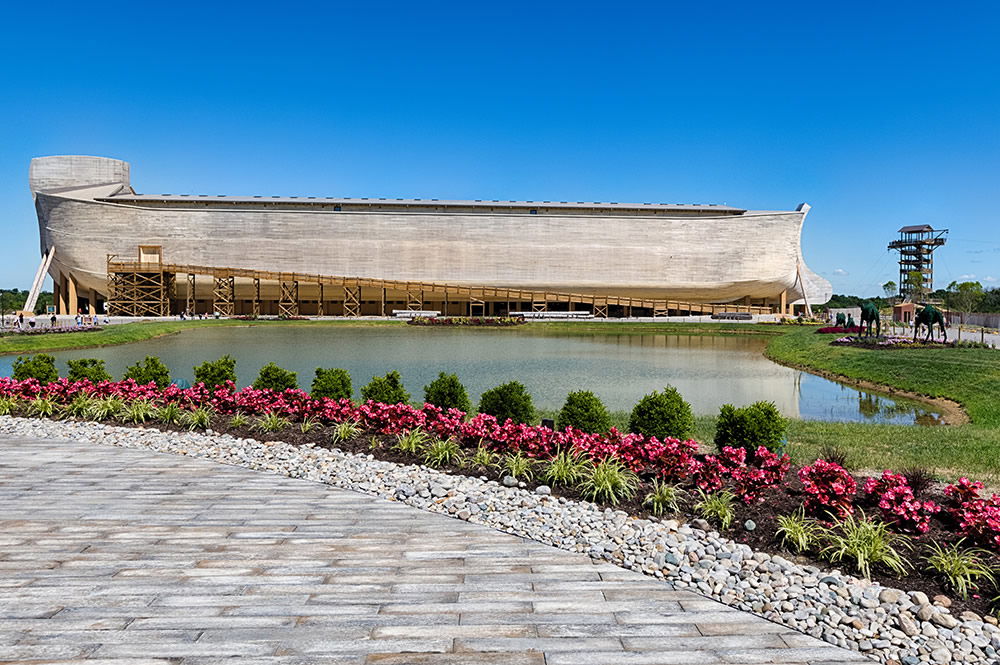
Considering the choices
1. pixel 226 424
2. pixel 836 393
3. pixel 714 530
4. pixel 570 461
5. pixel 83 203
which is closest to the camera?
pixel 714 530

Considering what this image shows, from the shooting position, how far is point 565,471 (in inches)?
273

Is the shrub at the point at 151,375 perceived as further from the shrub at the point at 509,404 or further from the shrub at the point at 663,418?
the shrub at the point at 663,418

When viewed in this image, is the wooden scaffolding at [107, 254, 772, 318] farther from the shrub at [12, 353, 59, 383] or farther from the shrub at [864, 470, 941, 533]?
the shrub at [864, 470, 941, 533]

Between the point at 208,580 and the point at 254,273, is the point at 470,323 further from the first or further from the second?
the point at 208,580

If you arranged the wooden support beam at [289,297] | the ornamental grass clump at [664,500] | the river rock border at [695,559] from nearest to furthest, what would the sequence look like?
Result: the river rock border at [695,559], the ornamental grass clump at [664,500], the wooden support beam at [289,297]

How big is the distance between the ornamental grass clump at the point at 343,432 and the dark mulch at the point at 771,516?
85 millimetres

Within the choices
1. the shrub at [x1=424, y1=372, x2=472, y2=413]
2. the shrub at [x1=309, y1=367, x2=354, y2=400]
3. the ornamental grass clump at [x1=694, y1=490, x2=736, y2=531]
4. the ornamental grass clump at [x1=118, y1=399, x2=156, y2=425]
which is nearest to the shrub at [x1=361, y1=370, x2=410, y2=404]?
the shrub at [x1=424, y1=372, x2=472, y2=413]

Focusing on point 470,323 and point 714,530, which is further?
point 470,323

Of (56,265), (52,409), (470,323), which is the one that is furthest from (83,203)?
(52,409)

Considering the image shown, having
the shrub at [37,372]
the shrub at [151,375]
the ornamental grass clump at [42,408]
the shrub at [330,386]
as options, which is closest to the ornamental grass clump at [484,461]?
the shrub at [330,386]

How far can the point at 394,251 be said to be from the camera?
73312 millimetres

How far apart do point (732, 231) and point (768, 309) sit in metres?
10.5

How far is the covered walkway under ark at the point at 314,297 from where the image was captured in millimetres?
67000

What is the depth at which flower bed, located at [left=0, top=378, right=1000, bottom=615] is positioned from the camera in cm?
527
